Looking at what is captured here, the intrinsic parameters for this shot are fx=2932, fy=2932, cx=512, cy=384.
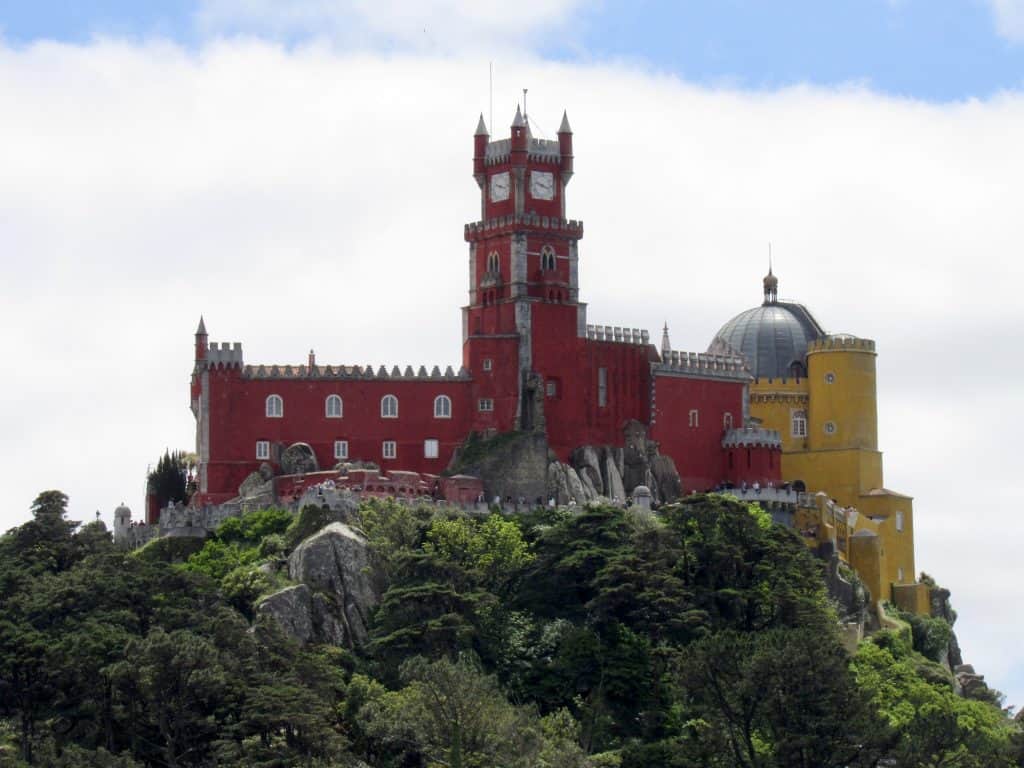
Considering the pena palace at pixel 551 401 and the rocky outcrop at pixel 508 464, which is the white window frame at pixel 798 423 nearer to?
the pena palace at pixel 551 401

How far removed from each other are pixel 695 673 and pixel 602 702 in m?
8.95

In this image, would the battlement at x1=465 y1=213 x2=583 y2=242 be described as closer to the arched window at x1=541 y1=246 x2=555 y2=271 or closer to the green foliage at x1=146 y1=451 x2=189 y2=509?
the arched window at x1=541 y1=246 x2=555 y2=271

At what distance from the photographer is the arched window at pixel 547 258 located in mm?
134500

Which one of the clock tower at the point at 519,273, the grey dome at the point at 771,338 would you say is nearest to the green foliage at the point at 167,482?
the clock tower at the point at 519,273

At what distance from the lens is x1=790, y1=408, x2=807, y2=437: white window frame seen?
467 feet

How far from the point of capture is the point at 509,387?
5202 inches

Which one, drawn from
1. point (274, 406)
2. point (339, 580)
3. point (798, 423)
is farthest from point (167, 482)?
point (798, 423)

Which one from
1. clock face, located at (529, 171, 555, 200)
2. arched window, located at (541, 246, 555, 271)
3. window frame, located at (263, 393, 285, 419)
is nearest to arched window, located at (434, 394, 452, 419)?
window frame, located at (263, 393, 285, 419)

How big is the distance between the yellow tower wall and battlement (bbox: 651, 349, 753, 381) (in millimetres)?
4316

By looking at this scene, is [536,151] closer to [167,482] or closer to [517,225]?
[517,225]

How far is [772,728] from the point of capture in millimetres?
102812

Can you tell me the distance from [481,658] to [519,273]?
81.4 ft

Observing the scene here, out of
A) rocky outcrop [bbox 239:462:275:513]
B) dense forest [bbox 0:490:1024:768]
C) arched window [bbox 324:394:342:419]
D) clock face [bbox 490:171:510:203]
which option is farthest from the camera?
clock face [bbox 490:171:510:203]

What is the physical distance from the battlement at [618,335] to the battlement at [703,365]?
4.71ft
